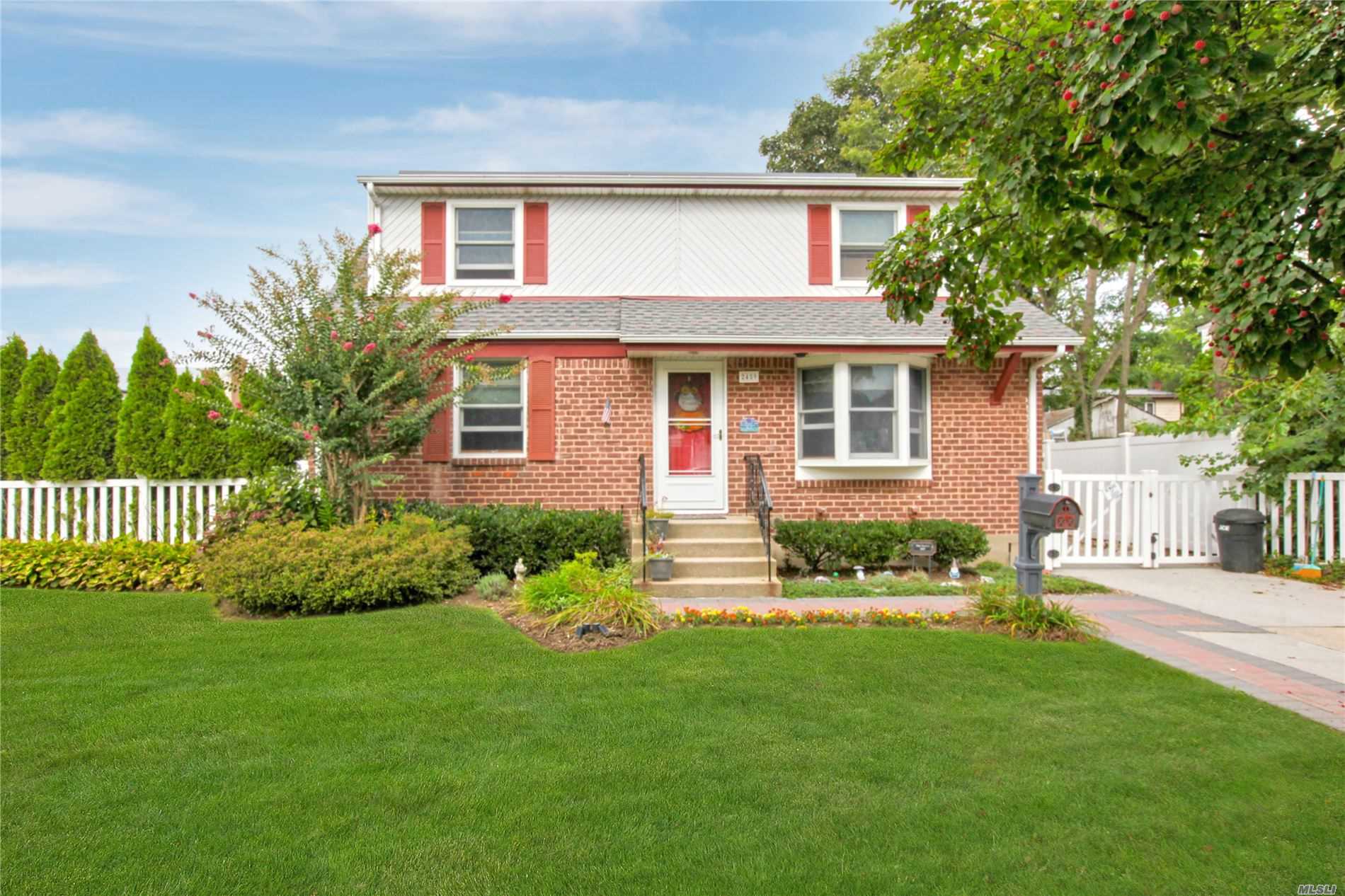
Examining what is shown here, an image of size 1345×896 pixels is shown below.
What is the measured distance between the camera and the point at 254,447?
903 centimetres

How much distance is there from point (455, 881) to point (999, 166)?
496 centimetres

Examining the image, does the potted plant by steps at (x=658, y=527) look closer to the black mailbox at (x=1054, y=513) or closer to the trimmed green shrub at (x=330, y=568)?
the trimmed green shrub at (x=330, y=568)

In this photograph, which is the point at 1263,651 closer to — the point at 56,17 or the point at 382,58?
the point at 382,58

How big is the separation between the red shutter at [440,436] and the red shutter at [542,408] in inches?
45.6

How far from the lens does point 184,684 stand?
493 cm

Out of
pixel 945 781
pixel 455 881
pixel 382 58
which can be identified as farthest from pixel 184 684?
pixel 382 58

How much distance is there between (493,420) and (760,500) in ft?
13.5

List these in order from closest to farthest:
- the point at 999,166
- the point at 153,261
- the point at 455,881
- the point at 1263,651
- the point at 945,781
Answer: the point at 455,881
the point at 945,781
the point at 999,166
the point at 1263,651
the point at 153,261

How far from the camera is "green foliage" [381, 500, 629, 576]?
9.02 meters

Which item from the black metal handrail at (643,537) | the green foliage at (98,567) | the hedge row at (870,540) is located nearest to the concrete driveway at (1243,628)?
the hedge row at (870,540)

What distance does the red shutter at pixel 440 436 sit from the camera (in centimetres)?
1039

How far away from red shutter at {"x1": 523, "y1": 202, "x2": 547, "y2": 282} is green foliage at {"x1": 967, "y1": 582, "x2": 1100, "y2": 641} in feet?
26.9

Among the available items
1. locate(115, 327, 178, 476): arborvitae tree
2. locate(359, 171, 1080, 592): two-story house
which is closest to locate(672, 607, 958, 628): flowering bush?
locate(359, 171, 1080, 592): two-story house

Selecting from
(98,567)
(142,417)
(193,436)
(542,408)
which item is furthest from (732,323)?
(98,567)
